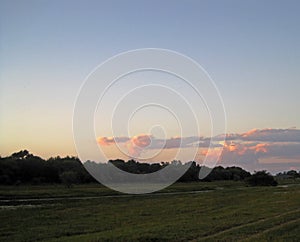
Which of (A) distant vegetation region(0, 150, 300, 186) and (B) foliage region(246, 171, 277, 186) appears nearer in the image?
(A) distant vegetation region(0, 150, 300, 186)

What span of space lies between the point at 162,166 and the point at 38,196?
45.5 meters

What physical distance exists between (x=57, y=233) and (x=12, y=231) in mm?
3303

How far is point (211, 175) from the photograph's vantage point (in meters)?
148

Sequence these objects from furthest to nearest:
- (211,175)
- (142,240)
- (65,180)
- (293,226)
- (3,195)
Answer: (211,175)
(65,180)
(3,195)
(293,226)
(142,240)

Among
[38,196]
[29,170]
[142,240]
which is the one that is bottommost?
[142,240]

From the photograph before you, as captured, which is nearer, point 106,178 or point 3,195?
point 3,195

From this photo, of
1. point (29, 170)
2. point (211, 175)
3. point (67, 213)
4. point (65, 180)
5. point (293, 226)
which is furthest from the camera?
point (211, 175)

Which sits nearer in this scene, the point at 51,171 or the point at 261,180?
the point at 51,171

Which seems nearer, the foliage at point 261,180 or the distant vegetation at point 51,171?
the distant vegetation at point 51,171

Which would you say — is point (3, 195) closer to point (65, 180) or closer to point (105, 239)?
point (65, 180)

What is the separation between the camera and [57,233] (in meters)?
24.9

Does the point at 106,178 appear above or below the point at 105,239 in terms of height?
above

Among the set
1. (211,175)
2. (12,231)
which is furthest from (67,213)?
(211,175)

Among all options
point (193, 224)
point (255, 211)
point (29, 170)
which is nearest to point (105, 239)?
point (193, 224)
